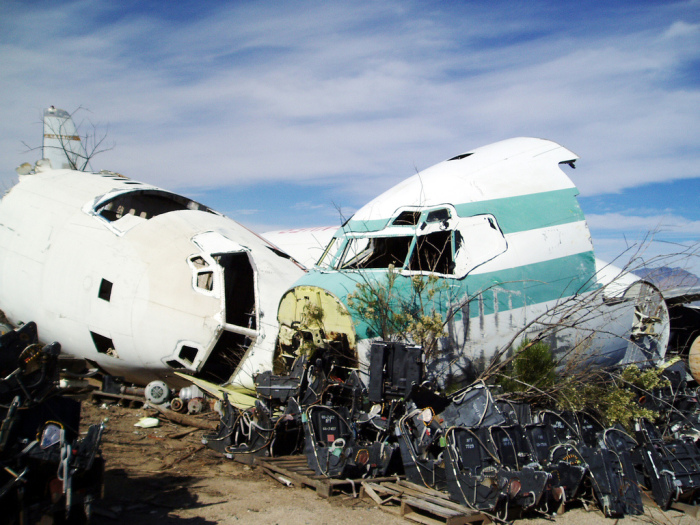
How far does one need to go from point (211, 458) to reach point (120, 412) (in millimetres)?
3599

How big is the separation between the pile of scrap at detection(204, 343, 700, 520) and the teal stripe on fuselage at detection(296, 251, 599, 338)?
1033 mm

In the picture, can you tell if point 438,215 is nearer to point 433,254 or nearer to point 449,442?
point 433,254

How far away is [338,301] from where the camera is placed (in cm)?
934

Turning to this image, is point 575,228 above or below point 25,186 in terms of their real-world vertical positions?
below

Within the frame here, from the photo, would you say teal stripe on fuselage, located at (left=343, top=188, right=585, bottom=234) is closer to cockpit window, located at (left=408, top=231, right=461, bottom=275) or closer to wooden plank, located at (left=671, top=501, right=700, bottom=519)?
cockpit window, located at (left=408, top=231, right=461, bottom=275)

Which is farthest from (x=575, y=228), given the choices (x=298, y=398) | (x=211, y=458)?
(x=211, y=458)

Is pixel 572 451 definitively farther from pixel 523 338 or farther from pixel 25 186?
pixel 25 186

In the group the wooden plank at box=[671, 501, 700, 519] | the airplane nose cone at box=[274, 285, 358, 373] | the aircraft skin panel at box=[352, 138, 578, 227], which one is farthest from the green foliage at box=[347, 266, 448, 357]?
the wooden plank at box=[671, 501, 700, 519]

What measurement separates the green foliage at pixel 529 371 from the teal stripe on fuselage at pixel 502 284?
776mm

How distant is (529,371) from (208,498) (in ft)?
17.7

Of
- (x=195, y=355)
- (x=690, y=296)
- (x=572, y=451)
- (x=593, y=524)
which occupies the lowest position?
(x=593, y=524)

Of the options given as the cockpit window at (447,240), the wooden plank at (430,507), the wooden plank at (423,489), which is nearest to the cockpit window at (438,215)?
the cockpit window at (447,240)

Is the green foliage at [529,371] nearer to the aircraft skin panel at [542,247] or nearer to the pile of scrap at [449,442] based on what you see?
the pile of scrap at [449,442]

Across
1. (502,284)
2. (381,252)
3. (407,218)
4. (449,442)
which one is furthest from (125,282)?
(449,442)
